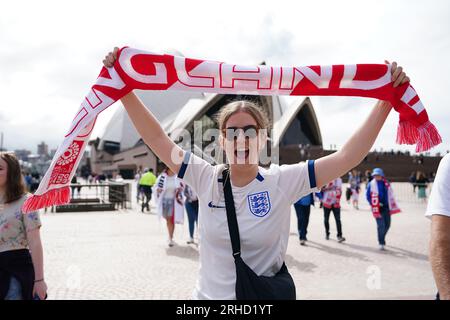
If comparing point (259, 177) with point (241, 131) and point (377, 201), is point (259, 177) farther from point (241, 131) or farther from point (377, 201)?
point (377, 201)

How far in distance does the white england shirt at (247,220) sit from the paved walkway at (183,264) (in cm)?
279

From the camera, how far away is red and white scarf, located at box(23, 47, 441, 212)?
75.0 inches

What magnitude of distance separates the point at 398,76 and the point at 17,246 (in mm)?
2529

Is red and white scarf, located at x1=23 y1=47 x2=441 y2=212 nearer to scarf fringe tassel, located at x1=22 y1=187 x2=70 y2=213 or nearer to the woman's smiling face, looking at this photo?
scarf fringe tassel, located at x1=22 y1=187 x2=70 y2=213

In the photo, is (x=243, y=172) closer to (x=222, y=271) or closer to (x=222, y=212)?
(x=222, y=212)

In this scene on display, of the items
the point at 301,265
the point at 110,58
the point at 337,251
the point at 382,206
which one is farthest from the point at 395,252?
the point at 110,58

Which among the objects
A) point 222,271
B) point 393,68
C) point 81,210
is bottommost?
point 81,210

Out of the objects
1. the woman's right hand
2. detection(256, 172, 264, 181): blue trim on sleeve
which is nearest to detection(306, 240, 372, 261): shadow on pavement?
detection(256, 172, 264, 181): blue trim on sleeve

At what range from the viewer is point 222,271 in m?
1.55

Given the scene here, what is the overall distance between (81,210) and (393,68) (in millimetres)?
13897

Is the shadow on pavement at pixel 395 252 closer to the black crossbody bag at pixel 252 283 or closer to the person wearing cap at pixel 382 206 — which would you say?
the person wearing cap at pixel 382 206

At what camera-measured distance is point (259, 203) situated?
1610mm

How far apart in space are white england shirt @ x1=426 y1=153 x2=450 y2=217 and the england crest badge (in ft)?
2.40
